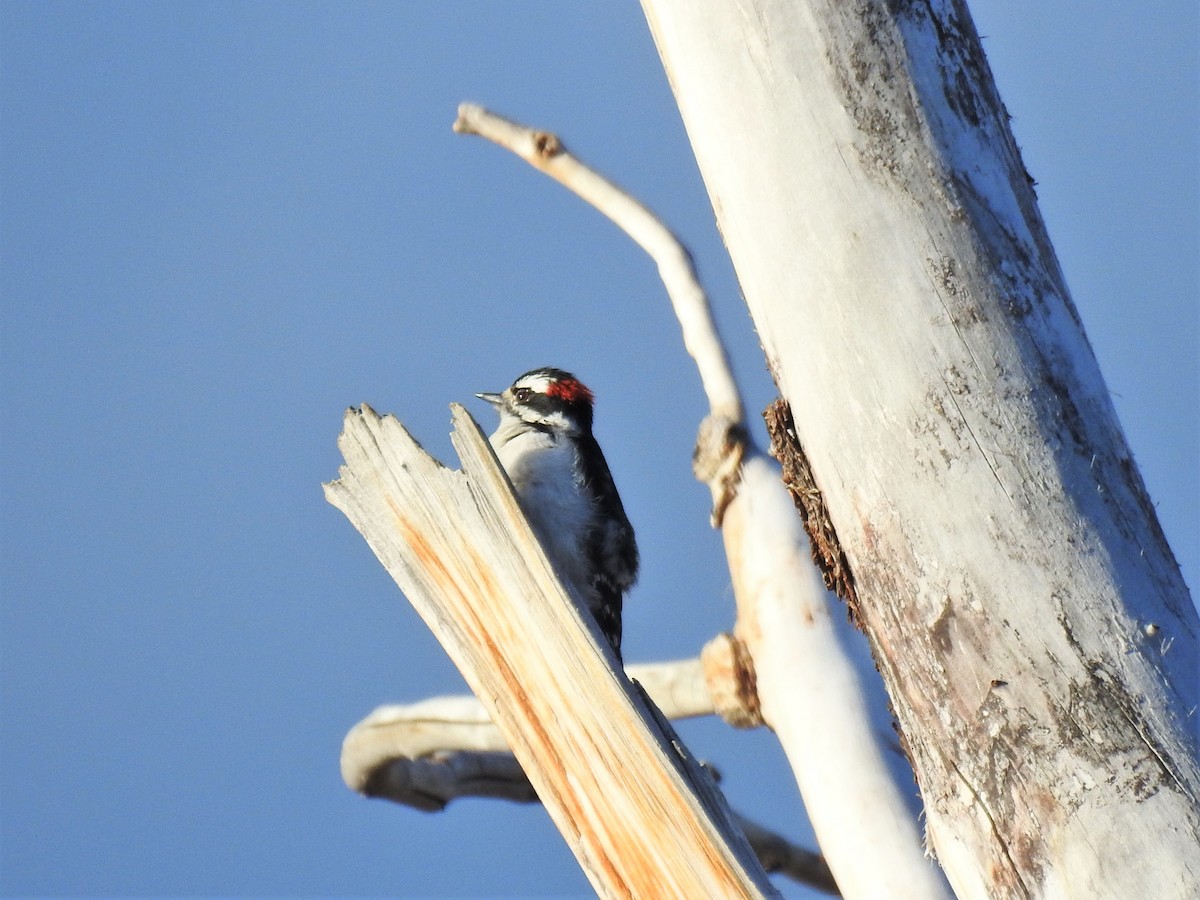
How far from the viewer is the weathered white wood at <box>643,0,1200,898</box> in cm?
276

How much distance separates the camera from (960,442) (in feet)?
9.64

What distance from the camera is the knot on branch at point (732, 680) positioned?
17.3ft

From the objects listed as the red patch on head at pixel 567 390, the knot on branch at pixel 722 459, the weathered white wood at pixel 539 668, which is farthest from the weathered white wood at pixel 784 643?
the weathered white wood at pixel 539 668

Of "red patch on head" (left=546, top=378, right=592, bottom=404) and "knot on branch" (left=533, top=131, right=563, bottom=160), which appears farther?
"knot on branch" (left=533, top=131, right=563, bottom=160)

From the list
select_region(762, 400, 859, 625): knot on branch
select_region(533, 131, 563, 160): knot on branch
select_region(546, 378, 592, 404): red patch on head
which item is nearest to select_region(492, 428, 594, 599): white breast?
select_region(546, 378, 592, 404): red patch on head

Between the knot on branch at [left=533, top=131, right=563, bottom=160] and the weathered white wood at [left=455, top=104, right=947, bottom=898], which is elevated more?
the knot on branch at [left=533, top=131, right=563, bottom=160]

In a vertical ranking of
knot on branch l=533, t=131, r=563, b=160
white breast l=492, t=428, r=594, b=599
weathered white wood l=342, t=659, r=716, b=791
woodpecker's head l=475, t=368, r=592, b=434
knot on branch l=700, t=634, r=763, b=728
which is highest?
knot on branch l=533, t=131, r=563, b=160

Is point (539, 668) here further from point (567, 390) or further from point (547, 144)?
point (547, 144)

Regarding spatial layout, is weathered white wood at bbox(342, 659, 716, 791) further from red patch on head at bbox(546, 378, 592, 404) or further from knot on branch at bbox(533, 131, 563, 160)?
knot on branch at bbox(533, 131, 563, 160)

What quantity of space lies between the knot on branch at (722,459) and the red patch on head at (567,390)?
0.74 metres

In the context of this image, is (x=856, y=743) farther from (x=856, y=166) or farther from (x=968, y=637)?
(x=856, y=166)

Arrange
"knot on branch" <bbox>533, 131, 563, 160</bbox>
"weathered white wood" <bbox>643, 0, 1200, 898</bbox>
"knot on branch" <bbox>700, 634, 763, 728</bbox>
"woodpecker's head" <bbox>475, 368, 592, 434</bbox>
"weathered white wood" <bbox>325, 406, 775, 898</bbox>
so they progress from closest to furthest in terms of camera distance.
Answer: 1. "weathered white wood" <bbox>643, 0, 1200, 898</bbox>
2. "weathered white wood" <bbox>325, 406, 775, 898</bbox>
3. "knot on branch" <bbox>700, 634, 763, 728</bbox>
4. "woodpecker's head" <bbox>475, 368, 592, 434</bbox>
5. "knot on branch" <bbox>533, 131, 563, 160</bbox>

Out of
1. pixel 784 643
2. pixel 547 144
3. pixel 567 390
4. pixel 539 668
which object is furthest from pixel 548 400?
pixel 539 668

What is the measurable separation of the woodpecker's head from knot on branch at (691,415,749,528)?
0.63m
